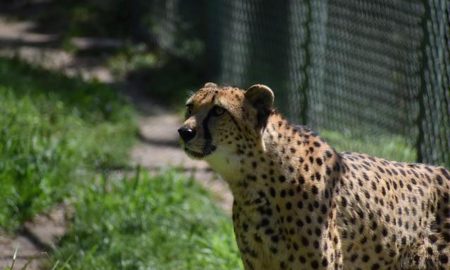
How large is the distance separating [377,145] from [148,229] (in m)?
1.75

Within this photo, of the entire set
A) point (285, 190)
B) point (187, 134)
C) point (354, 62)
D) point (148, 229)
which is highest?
point (187, 134)

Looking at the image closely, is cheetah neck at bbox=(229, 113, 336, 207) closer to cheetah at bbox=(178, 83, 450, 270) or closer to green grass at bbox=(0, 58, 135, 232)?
cheetah at bbox=(178, 83, 450, 270)

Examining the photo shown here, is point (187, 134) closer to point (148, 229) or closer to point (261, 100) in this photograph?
point (261, 100)

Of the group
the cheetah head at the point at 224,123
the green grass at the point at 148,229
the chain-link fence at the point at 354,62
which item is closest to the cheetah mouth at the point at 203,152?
the cheetah head at the point at 224,123

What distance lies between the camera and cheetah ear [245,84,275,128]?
4.50 m

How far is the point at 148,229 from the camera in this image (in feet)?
20.9

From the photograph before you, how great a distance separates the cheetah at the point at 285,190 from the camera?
4469mm

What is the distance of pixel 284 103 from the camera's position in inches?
333

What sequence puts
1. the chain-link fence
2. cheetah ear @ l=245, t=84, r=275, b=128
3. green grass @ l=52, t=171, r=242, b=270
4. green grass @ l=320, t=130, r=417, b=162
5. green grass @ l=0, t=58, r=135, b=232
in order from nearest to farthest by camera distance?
cheetah ear @ l=245, t=84, r=275, b=128, green grass @ l=52, t=171, r=242, b=270, the chain-link fence, green grass @ l=0, t=58, r=135, b=232, green grass @ l=320, t=130, r=417, b=162

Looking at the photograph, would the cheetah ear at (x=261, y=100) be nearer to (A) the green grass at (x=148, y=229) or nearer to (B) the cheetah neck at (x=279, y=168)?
(B) the cheetah neck at (x=279, y=168)

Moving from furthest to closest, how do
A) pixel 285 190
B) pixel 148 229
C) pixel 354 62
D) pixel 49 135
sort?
pixel 49 135 < pixel 354 62 < pixel 148 229 < pixel 285 190

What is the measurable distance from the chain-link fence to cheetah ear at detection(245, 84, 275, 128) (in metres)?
1.79

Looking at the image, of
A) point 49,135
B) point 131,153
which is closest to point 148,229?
point 49,135

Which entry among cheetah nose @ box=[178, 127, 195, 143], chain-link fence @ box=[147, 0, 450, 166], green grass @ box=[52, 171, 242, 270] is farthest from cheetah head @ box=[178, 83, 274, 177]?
chain-link fence @ box=[147, 0, 450, 166]
